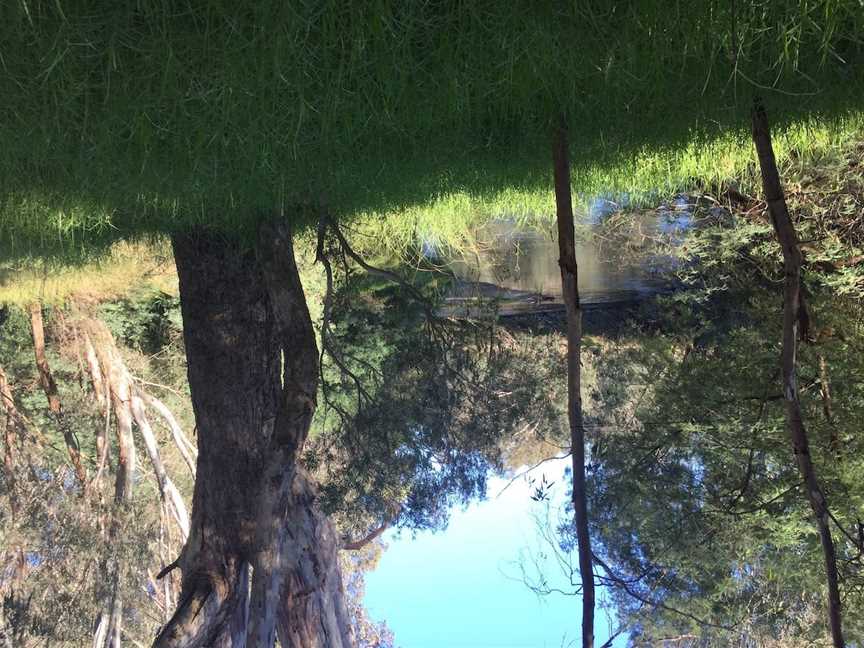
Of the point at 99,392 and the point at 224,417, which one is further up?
the point at 99,392

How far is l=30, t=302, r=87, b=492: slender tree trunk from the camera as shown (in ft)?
18.1

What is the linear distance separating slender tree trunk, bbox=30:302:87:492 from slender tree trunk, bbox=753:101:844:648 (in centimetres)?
506

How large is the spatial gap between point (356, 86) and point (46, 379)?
5.24 metres

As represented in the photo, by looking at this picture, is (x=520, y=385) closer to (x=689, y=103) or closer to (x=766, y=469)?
(x=766, y=469)

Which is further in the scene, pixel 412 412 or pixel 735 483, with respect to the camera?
pixel 412 412

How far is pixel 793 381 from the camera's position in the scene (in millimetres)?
1487

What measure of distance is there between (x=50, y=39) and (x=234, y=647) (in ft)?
7.21

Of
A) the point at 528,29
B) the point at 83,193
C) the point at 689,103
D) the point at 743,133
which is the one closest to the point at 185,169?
the point at 83,193

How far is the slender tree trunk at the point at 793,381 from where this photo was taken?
4.52 ft

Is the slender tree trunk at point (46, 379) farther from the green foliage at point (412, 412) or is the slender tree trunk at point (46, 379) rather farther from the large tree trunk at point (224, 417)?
the large tree trunk at point (224, 417)

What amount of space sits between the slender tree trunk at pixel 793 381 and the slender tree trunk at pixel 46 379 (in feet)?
16.6

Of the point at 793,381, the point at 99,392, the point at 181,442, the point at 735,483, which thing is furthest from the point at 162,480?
the point at 793,381

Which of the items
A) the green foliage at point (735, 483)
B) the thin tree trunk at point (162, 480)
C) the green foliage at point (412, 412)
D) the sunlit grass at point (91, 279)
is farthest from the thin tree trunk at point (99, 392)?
the green foliage at point (735, 483)

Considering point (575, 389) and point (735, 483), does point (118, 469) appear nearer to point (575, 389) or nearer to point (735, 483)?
point (735, 483)
